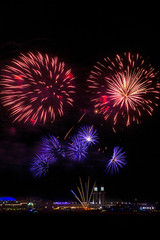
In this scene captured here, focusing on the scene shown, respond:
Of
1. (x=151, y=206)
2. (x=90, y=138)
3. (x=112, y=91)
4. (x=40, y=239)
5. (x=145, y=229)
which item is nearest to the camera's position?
(x=40, y=239)

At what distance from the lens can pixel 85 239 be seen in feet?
19.1

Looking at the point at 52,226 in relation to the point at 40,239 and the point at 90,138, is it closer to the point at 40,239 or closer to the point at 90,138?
the point at 40,239

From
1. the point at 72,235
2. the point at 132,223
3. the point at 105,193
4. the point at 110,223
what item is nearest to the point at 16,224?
the point at 72,235

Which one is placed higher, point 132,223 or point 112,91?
point 112,91

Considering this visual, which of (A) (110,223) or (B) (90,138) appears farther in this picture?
(B) (90,138)

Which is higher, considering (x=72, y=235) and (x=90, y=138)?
(x=90, y=138)

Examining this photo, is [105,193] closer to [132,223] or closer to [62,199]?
[62,199]

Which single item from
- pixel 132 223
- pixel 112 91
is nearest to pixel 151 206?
pixel 112 91

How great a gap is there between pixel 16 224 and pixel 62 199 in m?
49.6

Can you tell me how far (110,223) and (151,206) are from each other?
41.5 meters

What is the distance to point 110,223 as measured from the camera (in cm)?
679

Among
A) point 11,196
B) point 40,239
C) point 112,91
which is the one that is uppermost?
point 112,91

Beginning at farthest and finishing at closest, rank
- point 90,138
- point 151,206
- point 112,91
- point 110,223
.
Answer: point 151,206, point 90,138, point 112,91, point 110,223

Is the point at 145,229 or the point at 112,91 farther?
the point at 112,91
